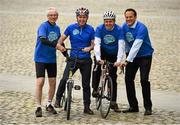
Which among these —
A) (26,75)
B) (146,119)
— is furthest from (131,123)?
(26,75)

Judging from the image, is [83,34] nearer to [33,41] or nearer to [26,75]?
[26,75]

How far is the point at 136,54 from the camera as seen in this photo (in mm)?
9039

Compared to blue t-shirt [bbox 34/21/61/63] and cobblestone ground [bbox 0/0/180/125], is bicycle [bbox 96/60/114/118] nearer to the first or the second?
cobblestone ground [bbox 0/0/180/125]

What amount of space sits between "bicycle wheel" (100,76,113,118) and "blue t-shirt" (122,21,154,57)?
0.75m

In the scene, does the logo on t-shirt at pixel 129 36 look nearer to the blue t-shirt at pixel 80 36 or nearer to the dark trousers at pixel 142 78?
the dark trousers at pixel 142 78

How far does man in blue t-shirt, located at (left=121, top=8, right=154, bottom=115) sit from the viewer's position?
894cm

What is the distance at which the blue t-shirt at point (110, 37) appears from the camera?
897 centimetres

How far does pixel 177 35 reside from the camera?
Answer: 22766 mm

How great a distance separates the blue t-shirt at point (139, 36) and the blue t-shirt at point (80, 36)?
64cm

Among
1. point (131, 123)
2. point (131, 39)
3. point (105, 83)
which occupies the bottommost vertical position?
point (131, 123)

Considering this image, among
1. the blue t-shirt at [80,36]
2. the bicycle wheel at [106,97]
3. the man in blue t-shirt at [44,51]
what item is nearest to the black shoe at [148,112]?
the bicycle wheel at [106,97]

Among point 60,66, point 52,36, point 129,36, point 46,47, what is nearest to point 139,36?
point 129,36

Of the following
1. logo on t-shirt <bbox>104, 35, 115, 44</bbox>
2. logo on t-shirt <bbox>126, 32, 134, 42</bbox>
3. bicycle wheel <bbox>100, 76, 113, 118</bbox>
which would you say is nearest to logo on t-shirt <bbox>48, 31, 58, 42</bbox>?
logo on t-shirt <bbox>104, 35, 115, 44</bbox>

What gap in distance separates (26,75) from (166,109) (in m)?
4.73
